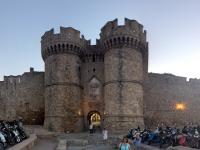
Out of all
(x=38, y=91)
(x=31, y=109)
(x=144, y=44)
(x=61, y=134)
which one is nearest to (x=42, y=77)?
A: (x=38, y=91)

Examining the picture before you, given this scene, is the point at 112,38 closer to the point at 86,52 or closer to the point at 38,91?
the point at 86,52

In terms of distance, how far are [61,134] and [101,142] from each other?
12.9 feet

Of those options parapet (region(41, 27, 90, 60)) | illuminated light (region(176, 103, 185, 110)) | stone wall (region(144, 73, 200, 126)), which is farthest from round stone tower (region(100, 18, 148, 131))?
illuminated light (region(176, 103, 185, 110))

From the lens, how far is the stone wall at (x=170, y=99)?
93.2 ft

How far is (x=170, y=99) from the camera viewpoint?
29.8m

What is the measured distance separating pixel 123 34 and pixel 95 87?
216 inches

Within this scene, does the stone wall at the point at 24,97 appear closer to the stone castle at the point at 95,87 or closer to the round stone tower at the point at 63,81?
the stone castle at the point at 95,87

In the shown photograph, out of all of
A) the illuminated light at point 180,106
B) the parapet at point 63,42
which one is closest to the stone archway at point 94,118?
the parapet at point 63,42

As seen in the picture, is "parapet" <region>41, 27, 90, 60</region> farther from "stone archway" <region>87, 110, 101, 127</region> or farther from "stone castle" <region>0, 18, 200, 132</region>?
"stone archway" <region>87, 110, 101, 127</region>

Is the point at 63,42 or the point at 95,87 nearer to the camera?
the point at 63,42

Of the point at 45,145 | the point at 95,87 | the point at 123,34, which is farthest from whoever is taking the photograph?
the point at 95,87

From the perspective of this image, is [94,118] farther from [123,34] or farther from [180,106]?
[123,34]

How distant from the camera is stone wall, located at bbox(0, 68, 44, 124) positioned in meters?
29.2

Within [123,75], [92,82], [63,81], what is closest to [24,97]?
[63,81]
